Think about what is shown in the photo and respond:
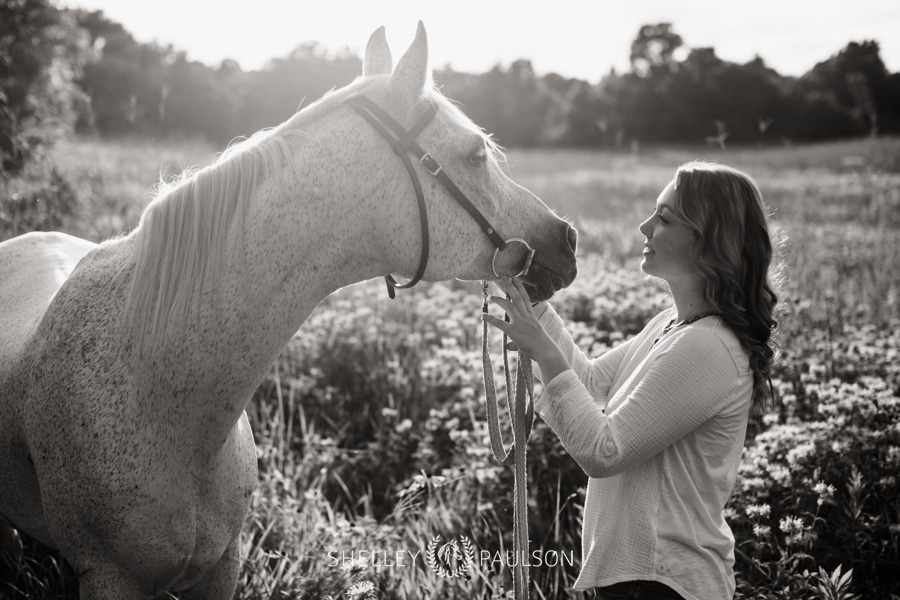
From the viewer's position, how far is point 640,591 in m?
1.80

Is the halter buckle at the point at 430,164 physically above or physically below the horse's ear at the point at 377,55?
below

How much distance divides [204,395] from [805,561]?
2555mm

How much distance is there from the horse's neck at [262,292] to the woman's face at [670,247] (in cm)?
95

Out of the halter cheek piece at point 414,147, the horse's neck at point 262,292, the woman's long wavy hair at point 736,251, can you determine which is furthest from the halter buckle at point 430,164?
the woman's long wavy hair at point 736,251

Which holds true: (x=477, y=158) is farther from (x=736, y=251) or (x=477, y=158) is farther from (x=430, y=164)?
(x=736, y=251)

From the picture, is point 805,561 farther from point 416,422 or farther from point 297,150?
point 297,150

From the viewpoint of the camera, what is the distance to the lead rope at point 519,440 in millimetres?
1942

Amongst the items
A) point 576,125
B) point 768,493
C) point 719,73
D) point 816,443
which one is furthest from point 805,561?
point 719,73

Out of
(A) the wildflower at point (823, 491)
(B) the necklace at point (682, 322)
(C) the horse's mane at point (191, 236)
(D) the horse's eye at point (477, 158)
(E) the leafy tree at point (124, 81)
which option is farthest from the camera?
(E) the leafy tree at point (124, 81)

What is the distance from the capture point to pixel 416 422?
424 cm

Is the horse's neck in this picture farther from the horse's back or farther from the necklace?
the necklace

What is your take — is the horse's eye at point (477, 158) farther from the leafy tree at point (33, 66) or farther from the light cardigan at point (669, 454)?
the leafy tree at point (33, 66)

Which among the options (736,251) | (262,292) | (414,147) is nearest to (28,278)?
(262,292)

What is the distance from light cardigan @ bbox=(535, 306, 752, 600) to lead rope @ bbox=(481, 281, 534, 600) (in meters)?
0.14
